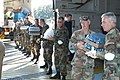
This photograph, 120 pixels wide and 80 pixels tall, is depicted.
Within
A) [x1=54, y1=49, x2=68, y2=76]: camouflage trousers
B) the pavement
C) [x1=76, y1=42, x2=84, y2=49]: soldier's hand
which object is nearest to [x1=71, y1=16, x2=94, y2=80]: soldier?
[x1=76, y1=42, x2=84, y2=49]: soldier's hand

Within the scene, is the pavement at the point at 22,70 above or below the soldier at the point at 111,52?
below

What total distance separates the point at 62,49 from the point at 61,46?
70mm

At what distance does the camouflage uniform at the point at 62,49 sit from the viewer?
23.7 feet

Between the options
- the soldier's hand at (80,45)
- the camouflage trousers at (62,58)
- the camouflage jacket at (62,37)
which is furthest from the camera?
the camouflage trousers at (62,58)

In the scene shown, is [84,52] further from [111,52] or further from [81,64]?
[111,52]

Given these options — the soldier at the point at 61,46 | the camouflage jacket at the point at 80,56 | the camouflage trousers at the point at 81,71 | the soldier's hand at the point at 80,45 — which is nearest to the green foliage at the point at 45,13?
the soldier at the point at 61,46

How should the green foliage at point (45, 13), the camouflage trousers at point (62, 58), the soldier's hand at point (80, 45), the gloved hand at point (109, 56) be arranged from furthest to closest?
1. the green foliage at point (45, 13)
2. the camouflage trousers at point (62, 58)
3. the soldier's hand at point (80, 45)
4. the gloved hand at point (109, 56)

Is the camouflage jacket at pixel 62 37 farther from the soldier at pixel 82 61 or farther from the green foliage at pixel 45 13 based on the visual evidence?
the green foliage at pixel 45 13

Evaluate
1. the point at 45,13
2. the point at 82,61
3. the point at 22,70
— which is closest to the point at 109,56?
the point at 82,61

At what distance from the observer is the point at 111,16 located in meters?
4.08

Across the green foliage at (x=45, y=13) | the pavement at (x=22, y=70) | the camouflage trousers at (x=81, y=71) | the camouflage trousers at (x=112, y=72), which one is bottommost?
the pavement at (x=22, y=70)

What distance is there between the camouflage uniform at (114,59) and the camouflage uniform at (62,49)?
3.19 m

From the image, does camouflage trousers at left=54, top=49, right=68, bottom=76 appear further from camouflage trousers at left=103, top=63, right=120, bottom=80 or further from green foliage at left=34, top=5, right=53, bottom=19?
green foliage at left=34, top=5, right=53, bottom=19

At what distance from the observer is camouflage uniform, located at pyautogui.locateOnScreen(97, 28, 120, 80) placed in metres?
3.98
